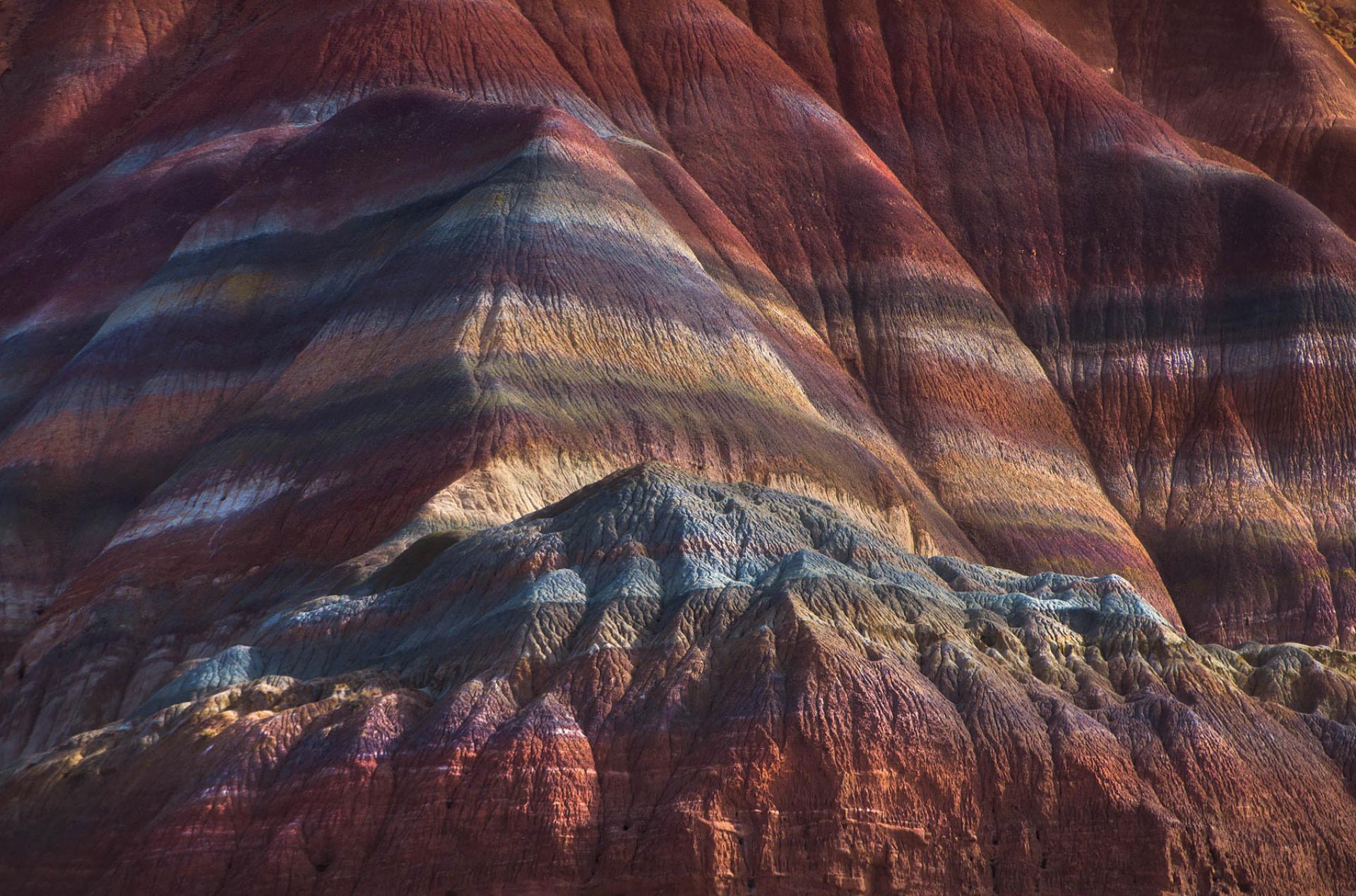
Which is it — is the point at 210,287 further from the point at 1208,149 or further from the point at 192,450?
the point at 1208,149

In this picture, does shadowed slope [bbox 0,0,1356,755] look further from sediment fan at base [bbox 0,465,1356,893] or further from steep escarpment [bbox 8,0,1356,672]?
sediment fan at base [bbox 0,465,1356,893]

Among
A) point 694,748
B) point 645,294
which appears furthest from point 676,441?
point 694,748

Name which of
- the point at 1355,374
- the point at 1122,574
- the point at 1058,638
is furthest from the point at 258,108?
the point at 1058,638

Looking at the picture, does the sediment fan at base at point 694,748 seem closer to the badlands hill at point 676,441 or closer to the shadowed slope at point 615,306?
the badlands hill at point 676,441

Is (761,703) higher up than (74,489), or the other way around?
(761,703)

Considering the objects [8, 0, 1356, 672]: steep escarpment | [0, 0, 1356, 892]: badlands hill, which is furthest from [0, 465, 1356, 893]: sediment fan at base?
[8, 0, 1356, 672]: steep escarpment
